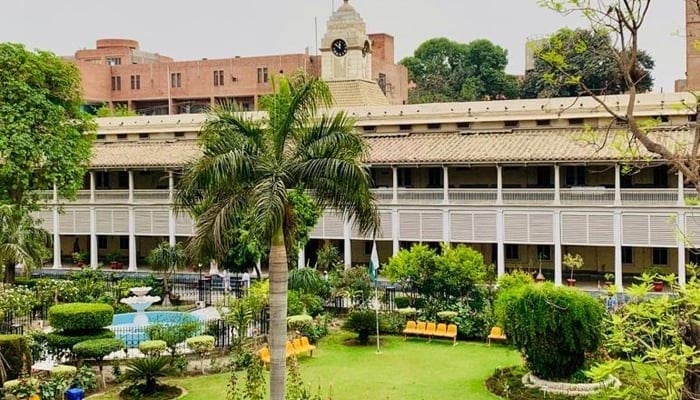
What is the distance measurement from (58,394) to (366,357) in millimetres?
7829

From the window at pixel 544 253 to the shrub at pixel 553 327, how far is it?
1907cm

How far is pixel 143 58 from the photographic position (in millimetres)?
94938

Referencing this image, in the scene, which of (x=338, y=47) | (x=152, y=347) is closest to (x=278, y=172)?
(x=152, y=347)

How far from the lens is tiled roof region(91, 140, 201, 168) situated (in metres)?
39.4

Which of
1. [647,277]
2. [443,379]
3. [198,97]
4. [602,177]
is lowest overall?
[443,379]

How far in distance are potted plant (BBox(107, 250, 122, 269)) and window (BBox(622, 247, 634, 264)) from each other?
23539 millimetres

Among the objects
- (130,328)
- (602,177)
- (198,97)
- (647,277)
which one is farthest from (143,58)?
(647,277)

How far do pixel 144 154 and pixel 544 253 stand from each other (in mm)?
18911

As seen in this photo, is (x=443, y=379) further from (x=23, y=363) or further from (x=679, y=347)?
(x=679, y=347)

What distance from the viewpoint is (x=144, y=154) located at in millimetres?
41125

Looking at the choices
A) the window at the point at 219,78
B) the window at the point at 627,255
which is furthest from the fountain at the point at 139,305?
the window at the point at 219,78

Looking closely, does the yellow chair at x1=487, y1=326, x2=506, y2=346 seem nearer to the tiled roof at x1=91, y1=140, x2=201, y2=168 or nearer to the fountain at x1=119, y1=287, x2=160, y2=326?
the fountain at x1=119, y1=287, x2=160, y2=326

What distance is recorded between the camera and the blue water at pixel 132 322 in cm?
2272

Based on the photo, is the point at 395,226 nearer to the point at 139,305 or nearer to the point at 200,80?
the point at 139,305
